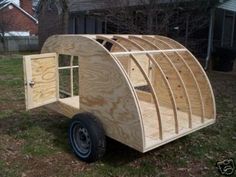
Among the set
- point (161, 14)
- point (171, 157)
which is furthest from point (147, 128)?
point (161, 14)

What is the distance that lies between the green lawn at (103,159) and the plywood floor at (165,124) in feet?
1.52

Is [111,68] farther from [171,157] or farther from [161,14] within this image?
[161,14]

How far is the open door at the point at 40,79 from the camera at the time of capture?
5129mm

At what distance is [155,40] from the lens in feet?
19.7

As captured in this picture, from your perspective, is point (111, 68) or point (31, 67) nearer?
point (111, 68)

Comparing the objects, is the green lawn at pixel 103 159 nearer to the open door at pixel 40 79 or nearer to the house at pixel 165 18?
the open door at pixel 40 79

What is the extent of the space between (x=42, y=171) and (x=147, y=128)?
178cm

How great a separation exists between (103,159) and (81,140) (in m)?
0.47

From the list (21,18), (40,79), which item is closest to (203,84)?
(40,79)

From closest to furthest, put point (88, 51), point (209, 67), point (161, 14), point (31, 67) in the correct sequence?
1. point (88, 51)
2. point (31, 67)
3. point (161, 14)
4. point (209, 67)

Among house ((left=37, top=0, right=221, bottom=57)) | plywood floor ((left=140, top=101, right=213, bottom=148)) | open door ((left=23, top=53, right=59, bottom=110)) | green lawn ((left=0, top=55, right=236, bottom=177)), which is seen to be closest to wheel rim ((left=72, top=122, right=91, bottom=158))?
green lawn ((left=0, top=55, right=236, bottom=177))

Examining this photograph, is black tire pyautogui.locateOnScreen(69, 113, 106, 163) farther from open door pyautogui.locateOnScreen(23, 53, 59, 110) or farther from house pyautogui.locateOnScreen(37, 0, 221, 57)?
house pyautogui.locateOnScreen(37, 0, 221, 57)

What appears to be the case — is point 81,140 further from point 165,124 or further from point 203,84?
point 203,84

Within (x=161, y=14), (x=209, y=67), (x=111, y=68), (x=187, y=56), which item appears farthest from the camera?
(x=209, y=67)
